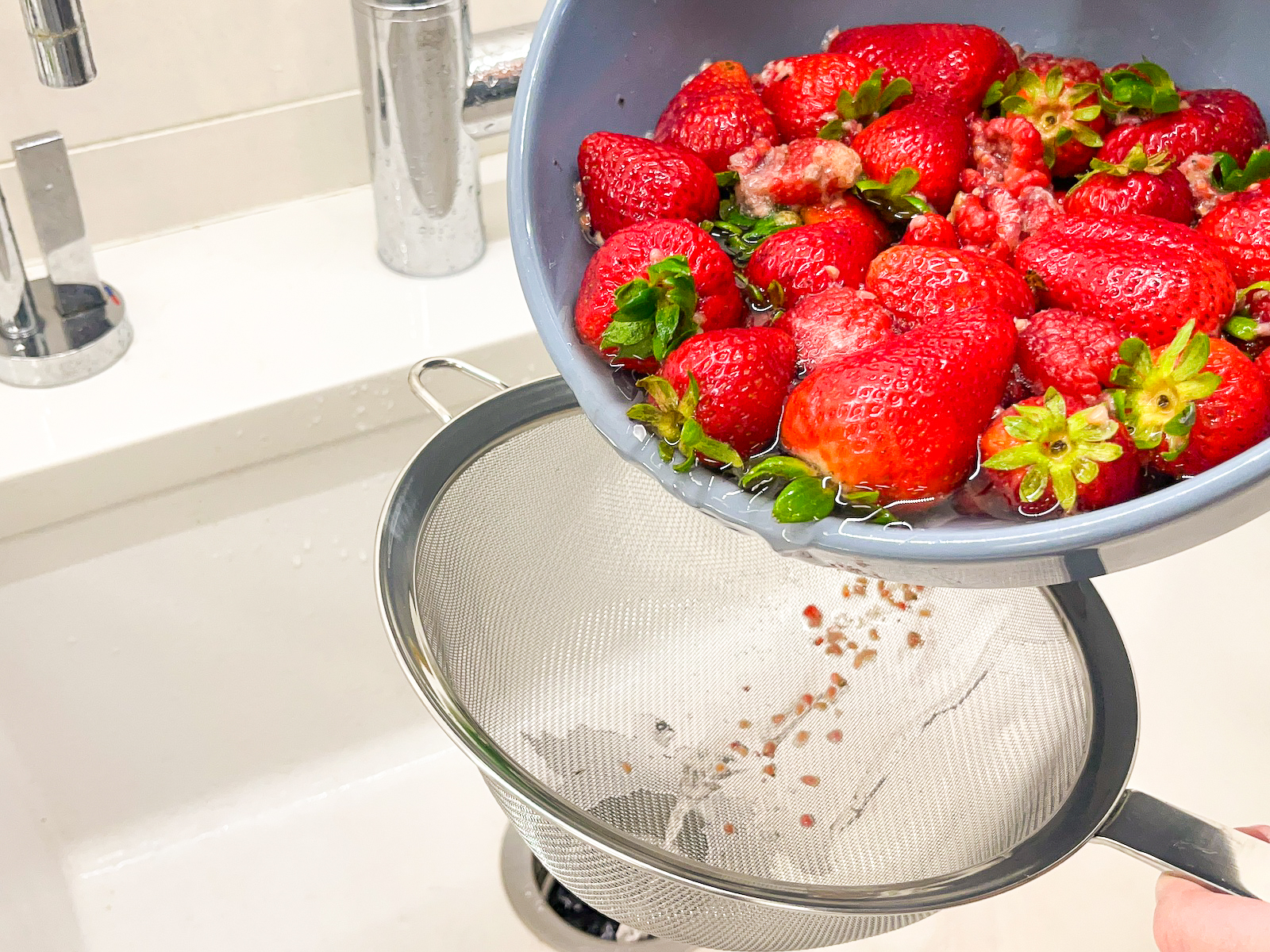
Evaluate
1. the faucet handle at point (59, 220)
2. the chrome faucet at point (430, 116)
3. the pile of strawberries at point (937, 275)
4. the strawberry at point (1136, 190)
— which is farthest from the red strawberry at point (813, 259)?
the faucet handle at point (59, 220)

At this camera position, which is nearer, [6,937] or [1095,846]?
[6,937]

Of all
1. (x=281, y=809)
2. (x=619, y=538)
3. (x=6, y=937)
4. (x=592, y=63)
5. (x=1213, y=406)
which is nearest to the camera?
(x=1213, y=406)

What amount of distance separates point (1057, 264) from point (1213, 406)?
10 centimetres

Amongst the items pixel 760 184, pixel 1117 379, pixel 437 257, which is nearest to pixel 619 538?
pixel 437 257

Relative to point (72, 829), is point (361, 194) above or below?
above

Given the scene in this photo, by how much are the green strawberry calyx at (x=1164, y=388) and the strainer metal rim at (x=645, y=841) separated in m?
0.31

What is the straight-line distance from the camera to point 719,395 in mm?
446

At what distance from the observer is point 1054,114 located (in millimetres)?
562

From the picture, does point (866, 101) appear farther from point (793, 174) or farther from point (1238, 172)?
point (1238, 172)

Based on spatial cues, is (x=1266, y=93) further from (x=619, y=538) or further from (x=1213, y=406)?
(x=619, y=538)

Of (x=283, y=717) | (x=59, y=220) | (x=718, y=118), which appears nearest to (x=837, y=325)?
(x=718, y=118)

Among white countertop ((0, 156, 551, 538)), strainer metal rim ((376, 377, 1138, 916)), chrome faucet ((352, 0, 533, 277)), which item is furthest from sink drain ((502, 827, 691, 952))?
chrome faucet ((352, 0, 533, 277))

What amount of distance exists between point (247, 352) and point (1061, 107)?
0.60m

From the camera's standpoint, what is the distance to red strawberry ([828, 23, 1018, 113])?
573 millimetres
